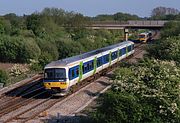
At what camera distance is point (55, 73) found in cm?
2639

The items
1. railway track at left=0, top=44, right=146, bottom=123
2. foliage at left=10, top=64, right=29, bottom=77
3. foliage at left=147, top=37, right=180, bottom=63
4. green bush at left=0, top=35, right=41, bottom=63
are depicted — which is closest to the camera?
railway track at left=0, top=44, right=146, bottom=123

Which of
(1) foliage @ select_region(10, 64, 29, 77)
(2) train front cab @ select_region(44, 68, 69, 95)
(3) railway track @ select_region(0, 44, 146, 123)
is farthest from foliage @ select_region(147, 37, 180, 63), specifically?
(1) foliage @ select_region(10, 64, 29, 77)

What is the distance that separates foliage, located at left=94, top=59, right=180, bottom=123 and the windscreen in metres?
9.31

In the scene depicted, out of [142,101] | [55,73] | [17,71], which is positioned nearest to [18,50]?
[17,71]

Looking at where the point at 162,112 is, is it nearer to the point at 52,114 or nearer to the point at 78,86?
the point at 52,114

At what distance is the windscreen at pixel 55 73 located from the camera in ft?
86.2

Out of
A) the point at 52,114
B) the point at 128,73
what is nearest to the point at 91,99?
the point at 52,114

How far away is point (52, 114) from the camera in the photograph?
22359 millimetres

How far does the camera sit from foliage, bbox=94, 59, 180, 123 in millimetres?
15609

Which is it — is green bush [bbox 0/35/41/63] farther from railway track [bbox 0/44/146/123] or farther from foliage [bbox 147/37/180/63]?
railway track [bbox 0/44/146/123]

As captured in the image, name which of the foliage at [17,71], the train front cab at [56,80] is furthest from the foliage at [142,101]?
the foliage at [17,71]

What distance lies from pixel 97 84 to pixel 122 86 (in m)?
15.0

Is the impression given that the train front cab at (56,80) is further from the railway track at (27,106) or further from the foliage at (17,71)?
the foliage at (17,71)

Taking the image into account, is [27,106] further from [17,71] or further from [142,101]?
[17,71]
